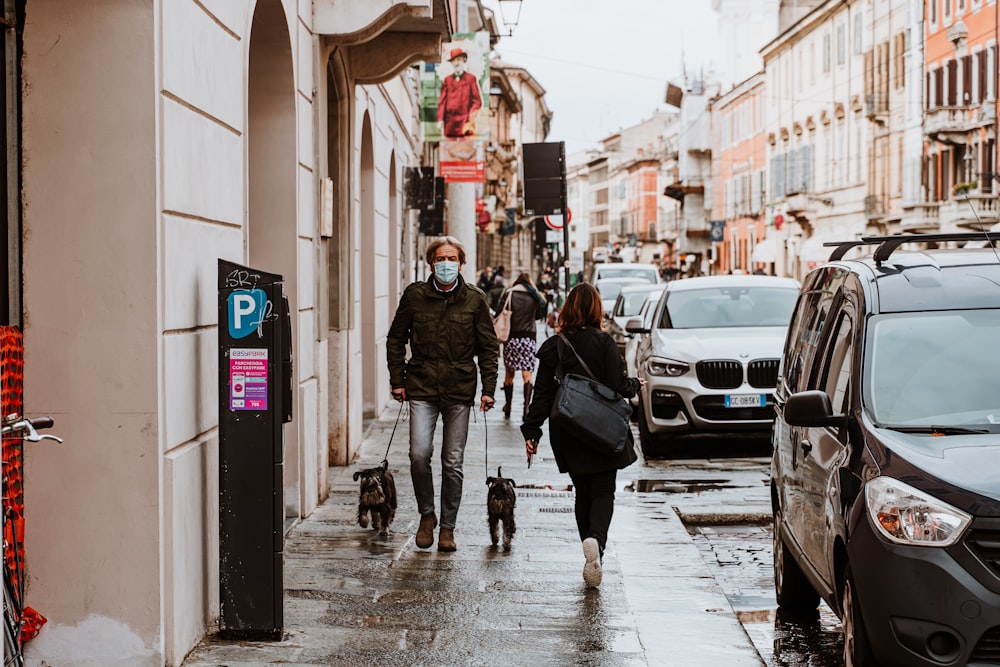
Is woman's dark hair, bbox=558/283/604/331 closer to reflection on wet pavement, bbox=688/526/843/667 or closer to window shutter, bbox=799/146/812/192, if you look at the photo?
reflection on wet pavement, bbox=688/526/843/667

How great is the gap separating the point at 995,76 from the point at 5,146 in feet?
145

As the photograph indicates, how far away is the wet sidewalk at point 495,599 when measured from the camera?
6766mm

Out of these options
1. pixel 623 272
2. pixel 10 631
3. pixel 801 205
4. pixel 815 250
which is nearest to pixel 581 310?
pixel 10 631

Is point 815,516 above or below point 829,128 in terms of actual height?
below

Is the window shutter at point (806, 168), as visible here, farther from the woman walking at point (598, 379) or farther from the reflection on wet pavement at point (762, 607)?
the woman walking at point (598, 379)

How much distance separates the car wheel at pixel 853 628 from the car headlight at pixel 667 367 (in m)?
9.23

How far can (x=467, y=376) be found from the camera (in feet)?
30.5

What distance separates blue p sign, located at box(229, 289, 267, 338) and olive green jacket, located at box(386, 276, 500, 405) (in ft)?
7.98

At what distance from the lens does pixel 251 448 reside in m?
6.82

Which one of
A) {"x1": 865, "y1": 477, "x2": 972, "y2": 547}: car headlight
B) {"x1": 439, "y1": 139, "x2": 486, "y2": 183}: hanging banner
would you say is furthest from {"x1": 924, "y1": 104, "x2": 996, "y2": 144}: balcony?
{"x1": 865, "y1": 477, "x2": 972, "y2": 547}: car headlight

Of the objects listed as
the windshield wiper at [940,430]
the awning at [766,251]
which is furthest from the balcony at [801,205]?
the windshield wiper at [940,430]

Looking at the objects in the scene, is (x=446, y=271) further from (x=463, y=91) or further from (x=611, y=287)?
(x=611, y=287)

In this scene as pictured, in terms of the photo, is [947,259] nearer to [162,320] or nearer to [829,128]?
[162,320]

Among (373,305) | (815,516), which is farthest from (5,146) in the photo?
(373,305)
